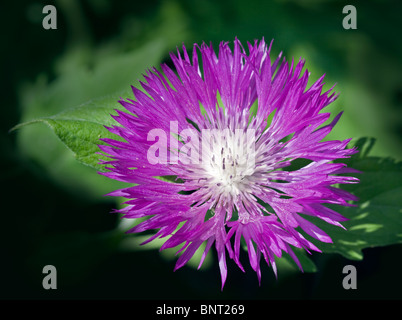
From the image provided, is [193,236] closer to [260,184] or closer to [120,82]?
[260,184]

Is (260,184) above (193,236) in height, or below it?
above

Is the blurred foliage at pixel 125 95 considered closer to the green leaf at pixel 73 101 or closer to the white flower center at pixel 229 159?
the green leaf at pixel 73 101

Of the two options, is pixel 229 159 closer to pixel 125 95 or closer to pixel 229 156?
pixel 229 156

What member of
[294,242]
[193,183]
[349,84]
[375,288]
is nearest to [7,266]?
[193,183]

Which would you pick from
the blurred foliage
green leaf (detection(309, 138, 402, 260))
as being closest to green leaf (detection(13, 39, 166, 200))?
the blurred foliage

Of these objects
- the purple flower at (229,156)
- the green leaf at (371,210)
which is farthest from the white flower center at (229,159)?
the green leaf at (371,210)

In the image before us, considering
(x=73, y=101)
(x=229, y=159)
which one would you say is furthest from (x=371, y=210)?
(x=73, y=101)
